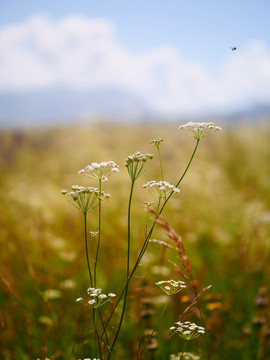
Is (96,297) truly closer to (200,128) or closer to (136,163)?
(136,163)

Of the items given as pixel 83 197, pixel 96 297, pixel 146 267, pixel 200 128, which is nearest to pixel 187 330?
pixel 96 297

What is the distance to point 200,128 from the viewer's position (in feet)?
6.15

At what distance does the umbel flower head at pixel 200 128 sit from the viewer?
185 centimetres

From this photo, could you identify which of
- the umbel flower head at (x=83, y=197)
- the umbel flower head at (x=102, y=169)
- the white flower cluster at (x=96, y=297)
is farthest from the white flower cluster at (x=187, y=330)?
the umbel flower head at (x=102, y=169)

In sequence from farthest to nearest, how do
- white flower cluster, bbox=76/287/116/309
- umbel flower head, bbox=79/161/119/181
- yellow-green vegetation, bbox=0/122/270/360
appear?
yellow-green vegetation, bbox=0/122/270/360 → umbel flower head, bbox=79/161/119/181 → white flower cluster, bbox=76/287/116/309

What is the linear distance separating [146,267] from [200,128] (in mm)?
3507

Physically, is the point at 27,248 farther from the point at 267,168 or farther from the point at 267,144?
the point at 267,144

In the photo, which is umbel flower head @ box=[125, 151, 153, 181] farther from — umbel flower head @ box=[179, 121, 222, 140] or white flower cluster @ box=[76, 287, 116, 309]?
white flower cluster @ box=[76, 287, 116, 309]

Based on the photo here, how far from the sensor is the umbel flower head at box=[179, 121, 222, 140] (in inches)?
72.9

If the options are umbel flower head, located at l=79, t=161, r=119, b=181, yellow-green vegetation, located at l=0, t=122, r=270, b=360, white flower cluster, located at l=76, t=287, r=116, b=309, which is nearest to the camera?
white flower cluster, located at l=76, t=287, r=116, b=309

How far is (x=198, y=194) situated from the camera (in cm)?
752

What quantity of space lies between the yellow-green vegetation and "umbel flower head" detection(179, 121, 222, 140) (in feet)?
0.68

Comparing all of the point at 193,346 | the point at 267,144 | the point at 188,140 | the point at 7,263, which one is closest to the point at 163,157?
the point at 188,140

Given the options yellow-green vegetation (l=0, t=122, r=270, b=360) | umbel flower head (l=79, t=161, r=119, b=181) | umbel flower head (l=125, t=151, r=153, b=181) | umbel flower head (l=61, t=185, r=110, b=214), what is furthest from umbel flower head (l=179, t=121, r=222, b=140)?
umbel flower head (l=61, t=185, r=110, b=214)
